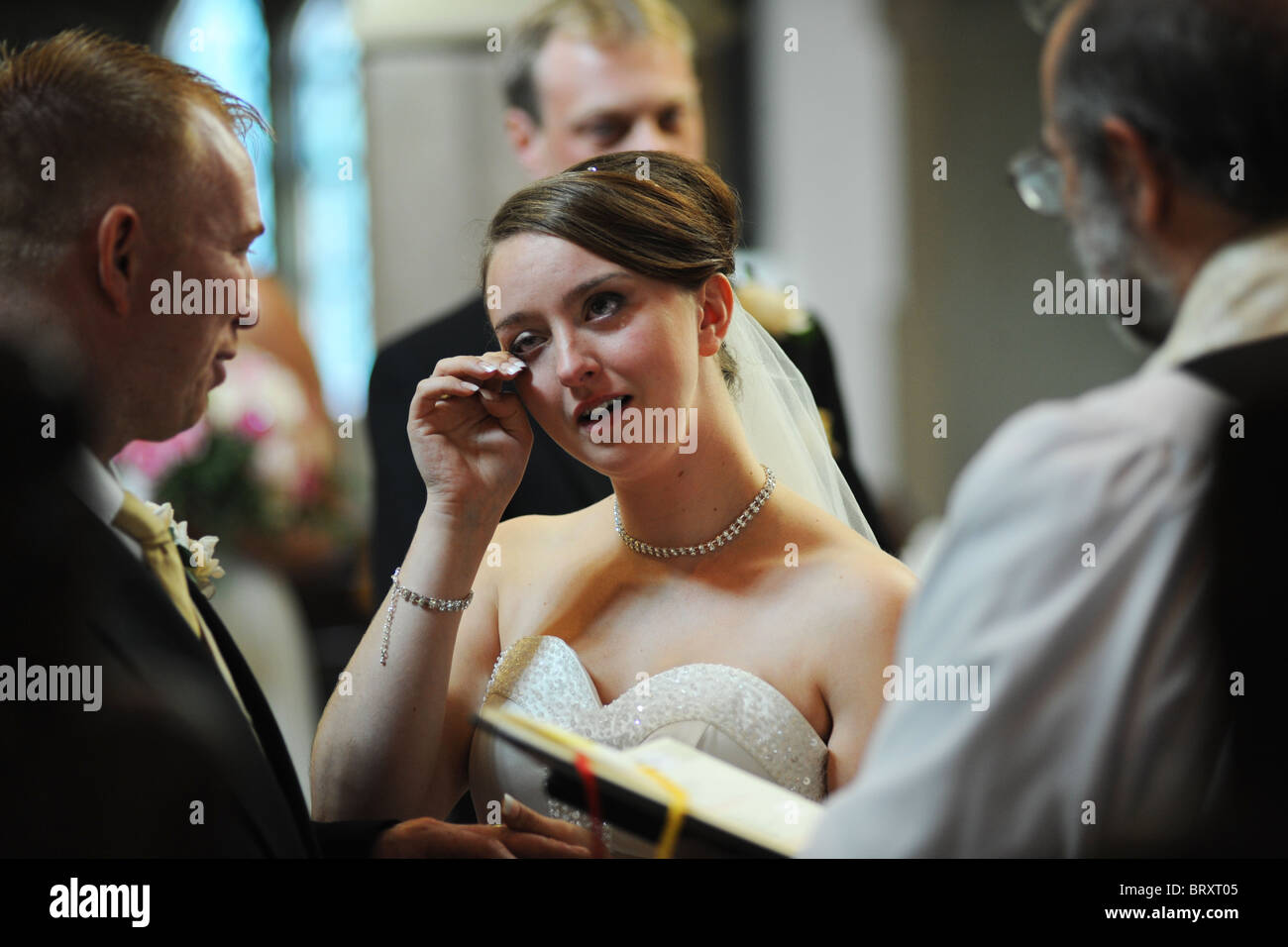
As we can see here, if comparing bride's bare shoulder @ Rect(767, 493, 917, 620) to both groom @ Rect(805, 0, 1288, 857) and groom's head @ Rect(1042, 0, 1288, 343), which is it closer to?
groom @ Rect(805, 0, 1288, 857)

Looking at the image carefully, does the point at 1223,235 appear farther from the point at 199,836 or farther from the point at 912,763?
the point at 199,836

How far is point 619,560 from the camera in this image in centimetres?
193

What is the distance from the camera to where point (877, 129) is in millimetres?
4176

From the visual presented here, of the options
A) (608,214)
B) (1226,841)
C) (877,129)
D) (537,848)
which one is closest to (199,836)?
(537,848)

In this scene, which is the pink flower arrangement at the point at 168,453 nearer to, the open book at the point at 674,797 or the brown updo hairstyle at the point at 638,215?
the brown updo hairstyle at the point at 638,215

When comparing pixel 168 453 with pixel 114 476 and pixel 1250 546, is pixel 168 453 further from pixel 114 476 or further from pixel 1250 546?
pixel 1250 546

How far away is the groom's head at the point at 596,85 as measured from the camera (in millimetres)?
2402

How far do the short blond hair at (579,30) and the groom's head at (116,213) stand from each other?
972 mm

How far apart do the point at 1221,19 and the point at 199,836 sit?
143cm

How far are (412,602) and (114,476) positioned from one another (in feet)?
1.38
